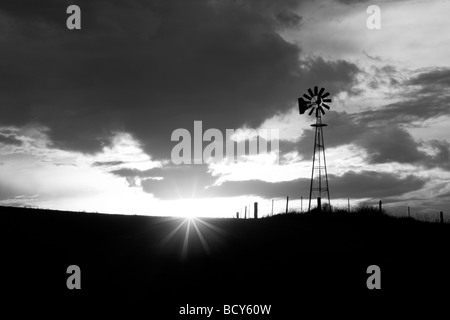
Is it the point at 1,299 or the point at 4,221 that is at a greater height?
the point at 4,221

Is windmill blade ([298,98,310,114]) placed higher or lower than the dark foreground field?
higher

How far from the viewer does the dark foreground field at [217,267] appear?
1272 cm

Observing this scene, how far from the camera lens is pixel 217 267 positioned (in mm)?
15711

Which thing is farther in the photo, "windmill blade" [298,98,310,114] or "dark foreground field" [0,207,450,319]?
"windmill blade" [298,98,310,114]

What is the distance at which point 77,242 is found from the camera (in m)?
19.6

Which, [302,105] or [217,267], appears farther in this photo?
[302,105]

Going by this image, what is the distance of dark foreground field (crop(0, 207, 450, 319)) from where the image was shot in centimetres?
1272

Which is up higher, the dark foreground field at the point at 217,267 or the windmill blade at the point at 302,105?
the windmill blade at the point at 302,105

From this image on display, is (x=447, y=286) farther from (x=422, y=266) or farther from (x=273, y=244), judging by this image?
(x=273, y=244)

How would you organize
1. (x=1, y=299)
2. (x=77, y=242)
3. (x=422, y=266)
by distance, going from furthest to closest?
1. (x=77, y=242)
2. (x=422, y=266)
3. (x=1, y=299)

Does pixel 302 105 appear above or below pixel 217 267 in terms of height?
above

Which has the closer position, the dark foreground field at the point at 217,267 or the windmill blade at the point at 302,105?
the dark foreground field at the point at 217,267
